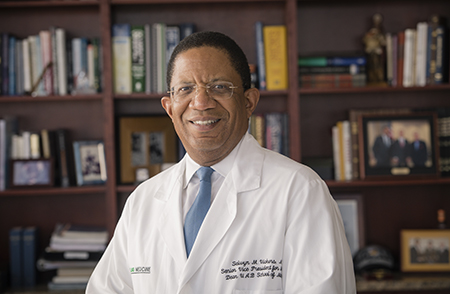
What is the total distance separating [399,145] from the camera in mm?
2418

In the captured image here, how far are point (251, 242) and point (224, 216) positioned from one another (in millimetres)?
101

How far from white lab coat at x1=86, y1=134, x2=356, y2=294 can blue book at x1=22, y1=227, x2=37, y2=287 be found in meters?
1.28

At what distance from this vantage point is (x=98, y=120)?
261cm

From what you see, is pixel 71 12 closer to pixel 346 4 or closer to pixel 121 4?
pixel 121 4

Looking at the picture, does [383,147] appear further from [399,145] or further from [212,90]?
[212,90]

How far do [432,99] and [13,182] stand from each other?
2.33 m

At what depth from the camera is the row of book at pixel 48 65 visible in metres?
2.41

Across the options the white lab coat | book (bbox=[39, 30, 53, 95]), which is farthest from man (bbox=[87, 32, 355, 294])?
book (bbox=[39, 30, 53, 95])

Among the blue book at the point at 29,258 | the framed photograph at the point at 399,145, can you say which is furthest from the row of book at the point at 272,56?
the blue book at the point at 29,258

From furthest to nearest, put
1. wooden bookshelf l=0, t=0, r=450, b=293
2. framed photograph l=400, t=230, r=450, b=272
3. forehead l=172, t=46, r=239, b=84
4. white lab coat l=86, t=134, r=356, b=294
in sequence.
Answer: wooden bookshelf l=0, t=0, r=450, b=293 < framed photograph l=400, t=230, r=450, b=272 < forehead l=172, t=46, r=239, b=84 < white lab coat l=86, t=134, r=356, b=294

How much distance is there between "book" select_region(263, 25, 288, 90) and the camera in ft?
7.90

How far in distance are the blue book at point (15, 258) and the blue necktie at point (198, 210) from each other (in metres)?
1.56

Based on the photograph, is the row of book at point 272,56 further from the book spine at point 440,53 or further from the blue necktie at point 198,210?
the blue necktie at point 198,210

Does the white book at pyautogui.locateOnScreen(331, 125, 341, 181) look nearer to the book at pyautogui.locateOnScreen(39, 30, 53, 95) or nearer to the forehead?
the forehead
